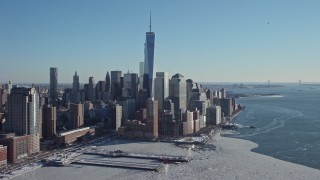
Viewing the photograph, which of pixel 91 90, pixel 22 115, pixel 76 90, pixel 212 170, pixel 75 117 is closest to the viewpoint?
pixel 212 170

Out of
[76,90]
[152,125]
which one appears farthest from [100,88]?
[152,125]

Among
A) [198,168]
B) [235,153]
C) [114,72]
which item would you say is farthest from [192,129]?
[114,72]

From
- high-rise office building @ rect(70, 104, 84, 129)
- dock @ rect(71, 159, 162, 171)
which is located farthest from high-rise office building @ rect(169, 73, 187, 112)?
dock @ rect(71, 159, 162, 171)

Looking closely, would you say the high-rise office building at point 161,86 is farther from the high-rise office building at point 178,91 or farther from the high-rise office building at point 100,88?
the high-rise office building at point 100,88

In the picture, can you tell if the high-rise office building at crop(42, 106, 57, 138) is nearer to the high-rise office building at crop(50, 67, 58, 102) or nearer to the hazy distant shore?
the hazy distant shore

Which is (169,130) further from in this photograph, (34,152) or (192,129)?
(34,152)

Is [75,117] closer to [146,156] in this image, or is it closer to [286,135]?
A: [146,156]
